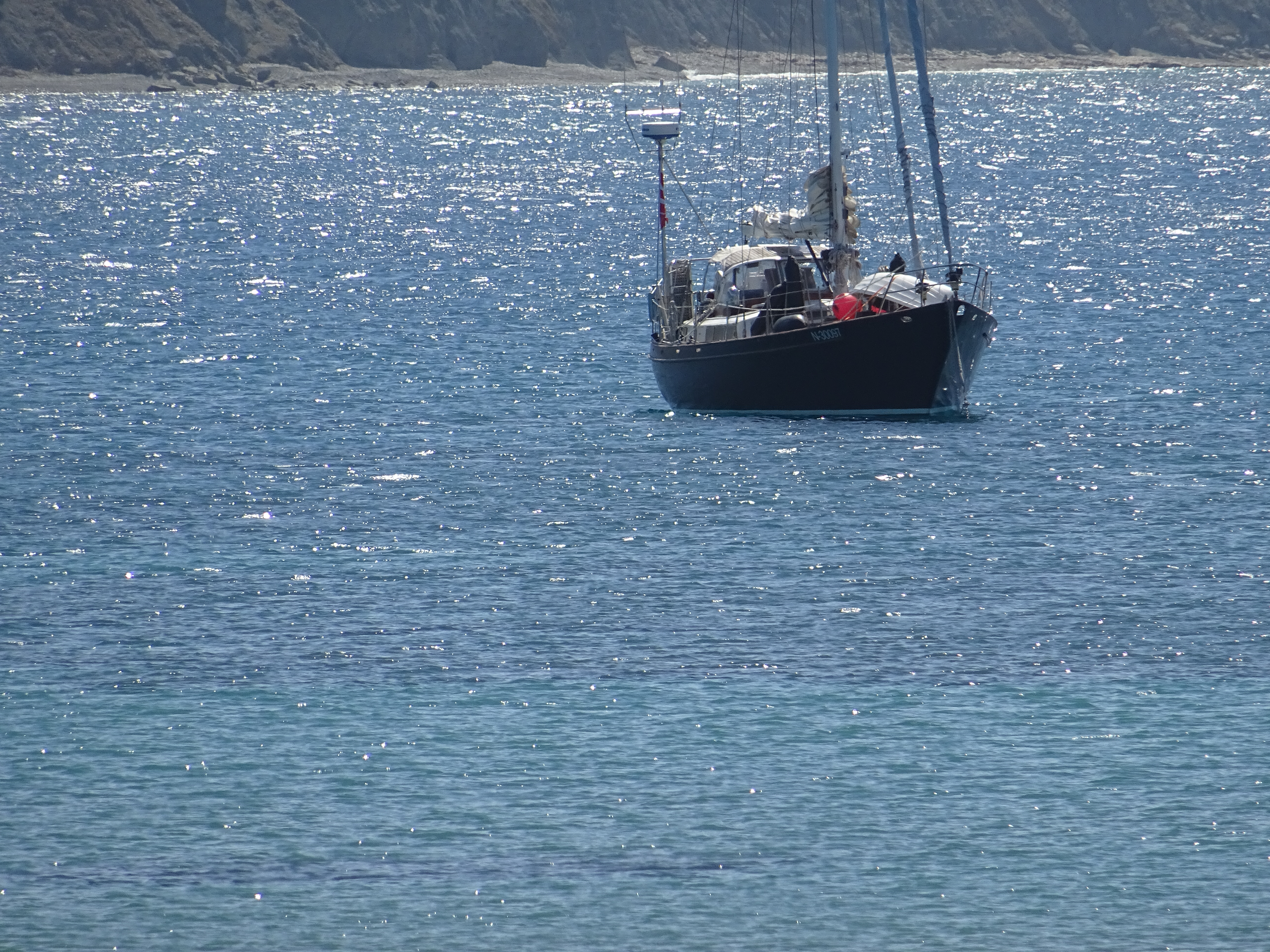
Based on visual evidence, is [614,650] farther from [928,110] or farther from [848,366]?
[928,110]

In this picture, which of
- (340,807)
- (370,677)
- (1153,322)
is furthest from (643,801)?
(1153,322)

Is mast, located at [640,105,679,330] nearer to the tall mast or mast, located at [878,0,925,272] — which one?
the tall mast

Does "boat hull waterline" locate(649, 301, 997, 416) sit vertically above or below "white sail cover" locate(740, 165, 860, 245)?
below

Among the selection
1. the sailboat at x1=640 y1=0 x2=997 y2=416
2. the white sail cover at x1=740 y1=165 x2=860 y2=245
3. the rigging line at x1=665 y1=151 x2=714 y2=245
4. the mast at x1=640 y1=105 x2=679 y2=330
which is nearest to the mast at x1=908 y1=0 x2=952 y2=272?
the sailboat at x1=640 y1=0 x2=997 y2=416

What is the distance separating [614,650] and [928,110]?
26.9 m

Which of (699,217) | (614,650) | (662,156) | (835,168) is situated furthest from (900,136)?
(699,217)

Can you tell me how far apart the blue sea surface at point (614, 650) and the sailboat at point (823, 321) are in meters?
1.16

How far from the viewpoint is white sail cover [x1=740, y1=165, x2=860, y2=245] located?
5147cm

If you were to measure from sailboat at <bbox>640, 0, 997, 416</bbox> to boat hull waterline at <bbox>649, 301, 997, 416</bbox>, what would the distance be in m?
0.04

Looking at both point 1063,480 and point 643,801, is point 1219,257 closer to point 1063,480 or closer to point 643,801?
point 1063,480

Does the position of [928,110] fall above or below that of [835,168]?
above

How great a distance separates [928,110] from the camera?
5159 cm

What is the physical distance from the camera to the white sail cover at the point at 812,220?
169ft

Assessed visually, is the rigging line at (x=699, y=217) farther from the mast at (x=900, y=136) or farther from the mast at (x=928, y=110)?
the mast at (x=928, y=110)
